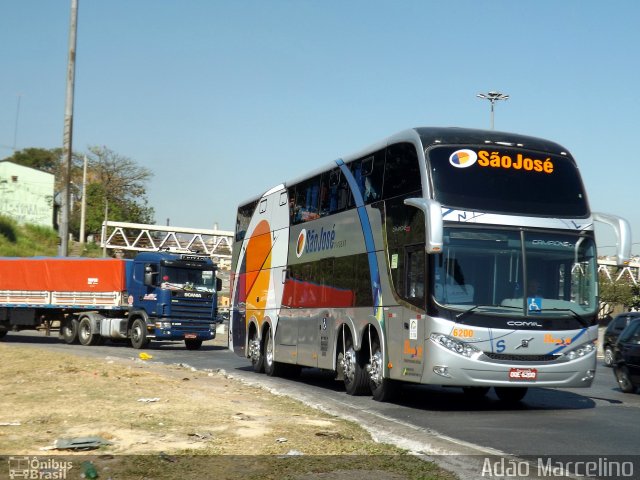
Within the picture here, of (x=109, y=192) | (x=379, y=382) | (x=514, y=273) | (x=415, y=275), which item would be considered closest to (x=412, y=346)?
(x=415, y=275)

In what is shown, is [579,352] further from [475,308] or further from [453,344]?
[453,344]

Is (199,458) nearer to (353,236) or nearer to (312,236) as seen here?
(353,236)

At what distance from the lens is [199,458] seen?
29.9ft

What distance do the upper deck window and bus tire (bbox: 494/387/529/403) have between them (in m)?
3.65

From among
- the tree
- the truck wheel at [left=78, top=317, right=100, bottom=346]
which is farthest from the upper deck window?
the tree

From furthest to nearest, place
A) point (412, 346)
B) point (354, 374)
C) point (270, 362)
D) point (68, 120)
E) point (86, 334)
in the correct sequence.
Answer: point (86, 334) → point (68, 120) → point (270, 362) → point (354, 374) → point (412, 346)

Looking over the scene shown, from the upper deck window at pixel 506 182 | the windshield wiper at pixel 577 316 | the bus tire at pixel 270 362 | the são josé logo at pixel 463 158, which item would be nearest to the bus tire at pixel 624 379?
the windshield wiper at pixel 577 316

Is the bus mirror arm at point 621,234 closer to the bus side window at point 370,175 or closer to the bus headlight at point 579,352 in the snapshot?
the bus headlight at point 579,352

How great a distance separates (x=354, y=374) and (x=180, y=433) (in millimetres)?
7322

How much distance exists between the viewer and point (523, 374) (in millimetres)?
14789

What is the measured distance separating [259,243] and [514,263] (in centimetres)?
1076

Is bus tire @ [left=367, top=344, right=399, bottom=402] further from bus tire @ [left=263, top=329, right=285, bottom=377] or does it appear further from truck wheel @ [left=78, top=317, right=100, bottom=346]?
truck wheel @ [left=78, top=317, right=100, bottom=346]

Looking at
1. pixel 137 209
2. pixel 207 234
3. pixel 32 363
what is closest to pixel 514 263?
pixel 32 363

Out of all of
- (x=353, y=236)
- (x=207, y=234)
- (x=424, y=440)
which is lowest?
(x=424, y=440)
